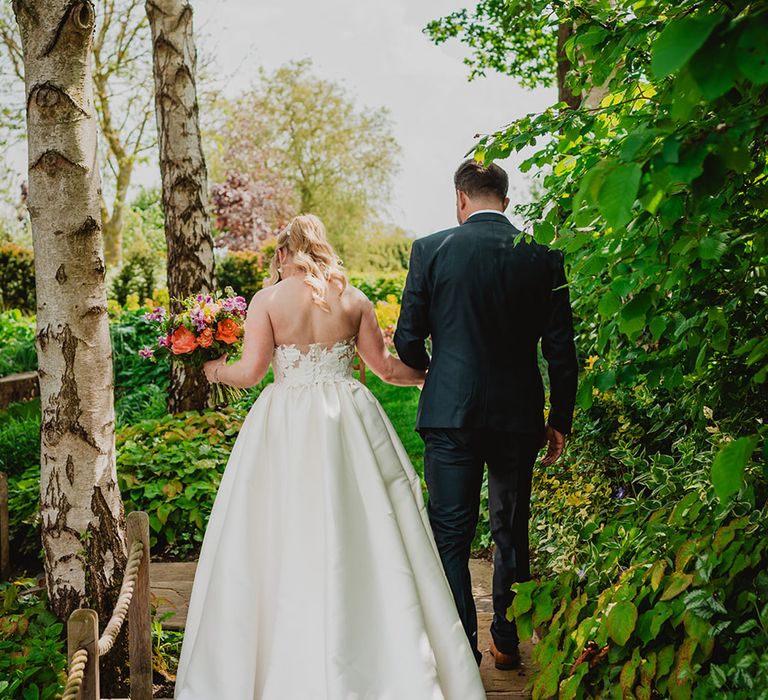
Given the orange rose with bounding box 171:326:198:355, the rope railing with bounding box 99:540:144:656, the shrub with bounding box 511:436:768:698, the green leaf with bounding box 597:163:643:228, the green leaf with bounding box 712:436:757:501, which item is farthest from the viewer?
the orange rose with bounding box 171:326:198:355

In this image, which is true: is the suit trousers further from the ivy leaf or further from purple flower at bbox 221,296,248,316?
the ivy leaf

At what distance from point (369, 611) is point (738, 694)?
1428 mm

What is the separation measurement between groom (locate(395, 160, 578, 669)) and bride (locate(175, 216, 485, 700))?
22 centimetres

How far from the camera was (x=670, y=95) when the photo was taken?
2.04 m

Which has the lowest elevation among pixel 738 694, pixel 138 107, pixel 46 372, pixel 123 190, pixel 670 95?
pixel 738 694

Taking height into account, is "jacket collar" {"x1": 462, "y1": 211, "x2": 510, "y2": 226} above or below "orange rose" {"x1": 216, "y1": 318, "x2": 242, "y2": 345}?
above

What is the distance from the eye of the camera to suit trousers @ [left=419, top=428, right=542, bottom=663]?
135 inches

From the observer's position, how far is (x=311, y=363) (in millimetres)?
3684

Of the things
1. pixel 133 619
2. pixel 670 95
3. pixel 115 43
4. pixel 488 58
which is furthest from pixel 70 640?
pixel 115 43

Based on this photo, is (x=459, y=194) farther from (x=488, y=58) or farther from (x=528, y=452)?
(x=488, y=58)

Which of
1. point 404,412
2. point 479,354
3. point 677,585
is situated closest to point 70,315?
point 479,354

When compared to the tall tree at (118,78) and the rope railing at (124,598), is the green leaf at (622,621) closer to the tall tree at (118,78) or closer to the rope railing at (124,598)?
the rope railing at (124,598)

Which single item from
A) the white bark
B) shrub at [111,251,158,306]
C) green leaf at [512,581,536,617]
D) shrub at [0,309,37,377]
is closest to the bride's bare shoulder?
the white bark

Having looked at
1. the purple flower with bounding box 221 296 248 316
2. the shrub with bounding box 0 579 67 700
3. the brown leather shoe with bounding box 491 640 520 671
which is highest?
the purple flower with bounding box 221 296 248 316
